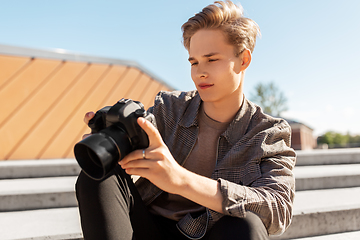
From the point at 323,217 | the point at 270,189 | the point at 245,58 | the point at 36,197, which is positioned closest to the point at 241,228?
the point at 270,189

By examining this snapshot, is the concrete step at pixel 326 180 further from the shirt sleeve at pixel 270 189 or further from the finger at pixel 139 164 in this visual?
the finger at pixel 139 164

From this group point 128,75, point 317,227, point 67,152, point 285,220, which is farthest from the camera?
point 128,75

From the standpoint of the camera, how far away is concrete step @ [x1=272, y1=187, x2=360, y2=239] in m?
1.31

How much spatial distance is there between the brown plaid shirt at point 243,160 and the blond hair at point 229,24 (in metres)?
0.26

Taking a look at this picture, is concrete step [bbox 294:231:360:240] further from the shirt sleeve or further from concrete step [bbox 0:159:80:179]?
concrete step [bbox 0:159:80:179]

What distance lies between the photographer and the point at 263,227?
0.69m

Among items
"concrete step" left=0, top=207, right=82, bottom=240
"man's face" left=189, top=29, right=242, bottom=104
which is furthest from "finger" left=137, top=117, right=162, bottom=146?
"concrete step" left=0, top=207, right=82, bottom=240

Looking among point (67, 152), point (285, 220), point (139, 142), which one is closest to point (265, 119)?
point (285, 220)

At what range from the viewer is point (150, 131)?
0.60m

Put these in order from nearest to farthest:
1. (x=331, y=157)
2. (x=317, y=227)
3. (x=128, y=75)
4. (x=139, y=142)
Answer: (x=139, y=142)
(x=317, y=227)
(x=331, y=157)
(x=128, y=75)

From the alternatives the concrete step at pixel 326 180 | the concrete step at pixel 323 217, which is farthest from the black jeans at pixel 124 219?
the concrete step at pixel 326 180

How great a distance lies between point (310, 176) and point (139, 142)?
167cm

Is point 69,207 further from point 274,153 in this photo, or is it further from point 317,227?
point 317,227

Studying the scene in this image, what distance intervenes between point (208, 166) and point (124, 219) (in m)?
0.37
